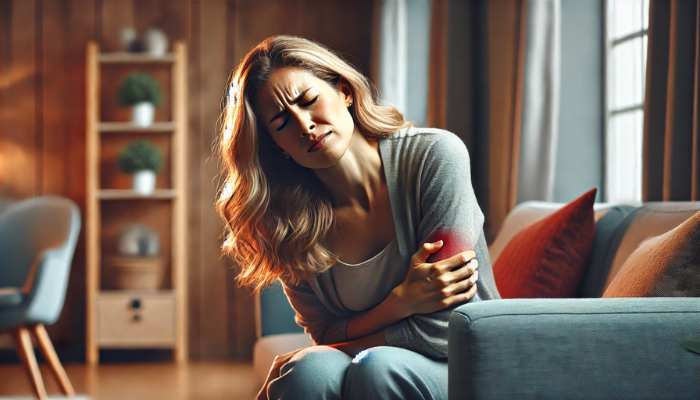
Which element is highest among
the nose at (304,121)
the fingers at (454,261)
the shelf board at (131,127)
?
the shelf board at (131,127)

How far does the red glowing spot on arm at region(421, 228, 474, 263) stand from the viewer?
3.73ft

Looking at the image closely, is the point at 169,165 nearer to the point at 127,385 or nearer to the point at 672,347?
the point at 127,385

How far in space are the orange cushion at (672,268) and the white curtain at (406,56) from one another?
2217 millimetres

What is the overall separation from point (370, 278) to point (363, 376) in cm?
25

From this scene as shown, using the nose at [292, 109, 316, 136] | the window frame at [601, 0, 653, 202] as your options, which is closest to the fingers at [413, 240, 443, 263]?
the nose at [292, 109, 316, 136]

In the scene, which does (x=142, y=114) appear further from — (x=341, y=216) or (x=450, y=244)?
(x=450, y=244)

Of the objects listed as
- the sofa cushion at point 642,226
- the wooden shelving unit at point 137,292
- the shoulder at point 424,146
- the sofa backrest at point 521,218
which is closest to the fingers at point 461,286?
the shoulder at point 424,146

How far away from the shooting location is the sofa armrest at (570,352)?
2.89 feet

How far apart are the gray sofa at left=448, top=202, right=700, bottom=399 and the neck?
425 millimetres

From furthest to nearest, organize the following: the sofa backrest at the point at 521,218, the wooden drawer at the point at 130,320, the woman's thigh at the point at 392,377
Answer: the wooden drawer at the point at 130,320 → the sofa backrest at the point at 521,218 → the woman's thigh at the point at 392,377

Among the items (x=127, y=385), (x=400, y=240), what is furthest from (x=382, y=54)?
(x=400, y=240)

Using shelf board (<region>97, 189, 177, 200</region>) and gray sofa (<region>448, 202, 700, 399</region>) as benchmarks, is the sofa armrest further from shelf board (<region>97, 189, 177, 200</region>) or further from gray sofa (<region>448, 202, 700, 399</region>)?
shelf board (<region>97, 189, 177, 200</region>)

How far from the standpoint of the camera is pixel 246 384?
3.13 meters

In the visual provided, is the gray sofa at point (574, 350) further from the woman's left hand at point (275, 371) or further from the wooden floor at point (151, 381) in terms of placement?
the wooden floor at point (151, 381)
